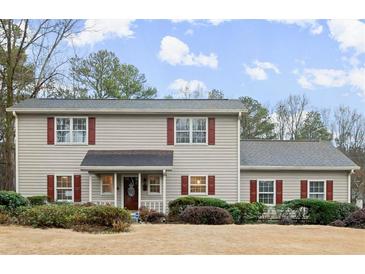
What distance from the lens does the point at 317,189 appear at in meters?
19.1

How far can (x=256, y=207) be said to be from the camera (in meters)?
16.2

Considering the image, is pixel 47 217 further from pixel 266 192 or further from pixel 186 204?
pixel 266 192

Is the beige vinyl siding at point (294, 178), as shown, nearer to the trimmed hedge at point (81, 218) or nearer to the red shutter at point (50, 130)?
the trimmed hedge at point (81, 218)

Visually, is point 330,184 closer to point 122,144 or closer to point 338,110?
point 122,144

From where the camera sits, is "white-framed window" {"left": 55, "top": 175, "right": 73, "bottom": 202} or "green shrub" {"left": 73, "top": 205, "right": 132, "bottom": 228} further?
"white-framed window" {"left": 55, "top": 175, "right": 73, "bottom": 202}

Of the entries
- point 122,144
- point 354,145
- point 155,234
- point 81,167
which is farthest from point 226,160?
point 354,145

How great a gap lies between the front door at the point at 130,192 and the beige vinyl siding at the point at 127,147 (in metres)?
0.74

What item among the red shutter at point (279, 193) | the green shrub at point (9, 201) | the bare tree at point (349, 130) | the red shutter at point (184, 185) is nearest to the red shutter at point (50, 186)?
the green shrub at point (9, 201)

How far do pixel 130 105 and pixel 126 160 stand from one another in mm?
2830

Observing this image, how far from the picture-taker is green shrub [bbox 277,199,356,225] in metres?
16.0

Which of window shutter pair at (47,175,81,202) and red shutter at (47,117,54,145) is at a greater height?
red shutter at (47,117,54,145)

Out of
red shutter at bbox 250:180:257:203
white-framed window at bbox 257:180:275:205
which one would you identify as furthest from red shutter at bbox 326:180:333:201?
red shutter at bbox 250:180:257:203

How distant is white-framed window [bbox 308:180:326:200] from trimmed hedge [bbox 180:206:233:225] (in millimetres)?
6159

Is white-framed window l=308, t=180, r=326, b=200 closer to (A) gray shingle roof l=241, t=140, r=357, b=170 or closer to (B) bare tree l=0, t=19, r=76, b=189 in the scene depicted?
(A) gray shingle roof l=241, t=140, r=357, b=170
